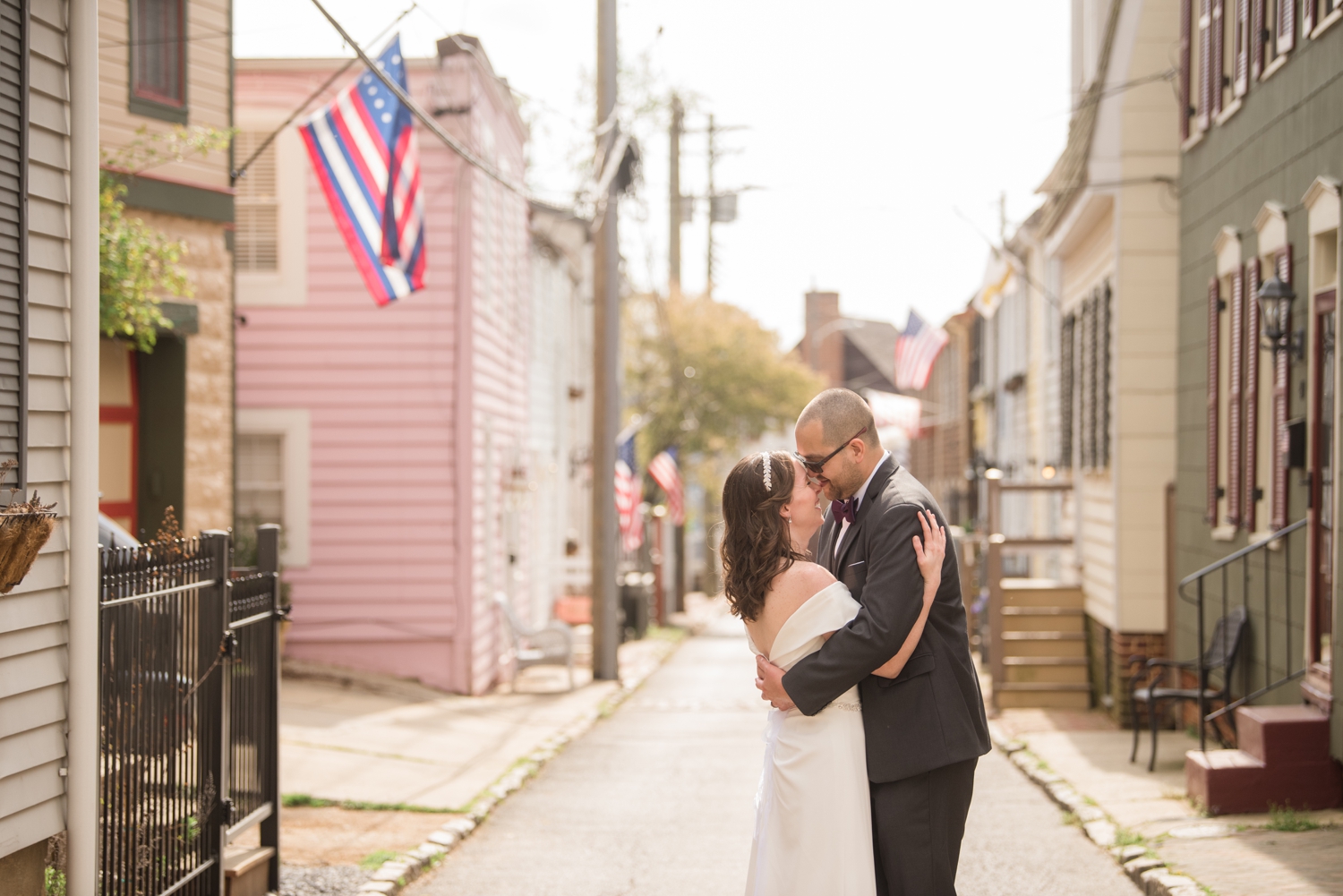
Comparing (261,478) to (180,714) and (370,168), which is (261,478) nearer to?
(370,168)

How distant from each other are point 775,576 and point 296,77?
1279 centimetres

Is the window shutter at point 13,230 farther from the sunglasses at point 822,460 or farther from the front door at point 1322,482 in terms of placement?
the front door at point 1322,482

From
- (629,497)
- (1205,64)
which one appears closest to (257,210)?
(629,497)

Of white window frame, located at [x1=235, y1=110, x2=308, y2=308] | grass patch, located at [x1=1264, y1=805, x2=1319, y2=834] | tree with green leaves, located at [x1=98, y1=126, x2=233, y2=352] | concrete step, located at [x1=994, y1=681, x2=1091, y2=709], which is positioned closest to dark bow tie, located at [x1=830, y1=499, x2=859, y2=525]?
grass patch, located at [x1=1264, y1=805, x2=1319, y2=834]

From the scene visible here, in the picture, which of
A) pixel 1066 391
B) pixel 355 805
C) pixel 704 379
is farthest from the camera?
pixel 704 379

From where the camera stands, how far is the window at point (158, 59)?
10617 millimetres

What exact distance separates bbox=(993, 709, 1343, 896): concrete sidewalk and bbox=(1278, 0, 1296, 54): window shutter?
4876 millimetres

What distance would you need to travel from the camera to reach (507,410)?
1816 cm

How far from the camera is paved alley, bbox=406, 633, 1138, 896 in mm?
6996

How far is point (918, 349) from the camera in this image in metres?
23.1

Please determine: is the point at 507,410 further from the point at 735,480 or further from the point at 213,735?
the point at 735,480

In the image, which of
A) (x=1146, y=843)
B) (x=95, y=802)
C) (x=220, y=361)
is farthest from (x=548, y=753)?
(x=95, y=802)

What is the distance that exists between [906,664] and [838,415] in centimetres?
85

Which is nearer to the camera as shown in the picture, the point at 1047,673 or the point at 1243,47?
the point at 1243,47
